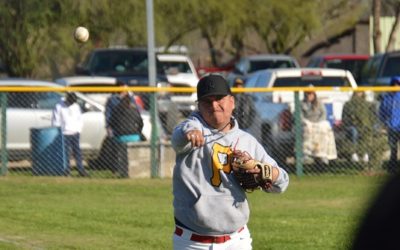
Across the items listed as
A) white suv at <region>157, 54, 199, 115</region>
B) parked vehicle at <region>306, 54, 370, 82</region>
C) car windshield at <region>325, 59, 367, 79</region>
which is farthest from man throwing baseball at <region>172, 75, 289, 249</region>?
car windshield at <region>325, 59, 367, 79</region>

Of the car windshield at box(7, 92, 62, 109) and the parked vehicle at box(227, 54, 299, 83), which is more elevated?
the car windshield at box(7, 92, 62, 109)

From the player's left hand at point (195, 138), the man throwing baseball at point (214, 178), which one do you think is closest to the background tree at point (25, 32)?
the man throwing baseball at point (214, 178)

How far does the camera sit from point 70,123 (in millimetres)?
17000

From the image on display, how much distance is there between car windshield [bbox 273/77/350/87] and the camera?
770 inches

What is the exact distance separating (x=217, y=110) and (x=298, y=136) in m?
11.7

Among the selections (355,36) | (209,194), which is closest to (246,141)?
(209,194)

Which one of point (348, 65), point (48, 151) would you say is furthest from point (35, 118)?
point (348, 65)

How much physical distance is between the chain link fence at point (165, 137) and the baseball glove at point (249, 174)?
11285mm

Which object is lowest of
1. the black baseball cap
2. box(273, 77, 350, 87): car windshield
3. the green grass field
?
the green grass field

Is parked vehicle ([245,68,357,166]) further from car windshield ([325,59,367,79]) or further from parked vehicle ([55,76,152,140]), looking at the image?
car windshield ([325,59,367,79])

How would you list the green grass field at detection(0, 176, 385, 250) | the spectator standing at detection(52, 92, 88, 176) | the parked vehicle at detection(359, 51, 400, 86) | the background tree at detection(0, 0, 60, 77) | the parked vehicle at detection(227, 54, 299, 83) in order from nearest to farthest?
the green grass field at detection(0, 176, 385, 250) → the spectator standing at detection(52, 92, 88, 176) → the parked vehicle at detection(359, 51, 400, 86) → the background tree at detection(0, 0, 60, 77) → the parked vehicle at detection(227, 54, 299, 83)

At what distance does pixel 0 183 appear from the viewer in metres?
15.9

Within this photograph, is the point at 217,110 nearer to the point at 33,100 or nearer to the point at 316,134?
the point at 316,134

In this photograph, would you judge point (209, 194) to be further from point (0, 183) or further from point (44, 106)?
point (44, 106)
